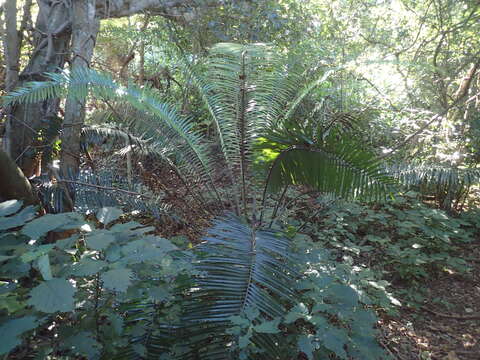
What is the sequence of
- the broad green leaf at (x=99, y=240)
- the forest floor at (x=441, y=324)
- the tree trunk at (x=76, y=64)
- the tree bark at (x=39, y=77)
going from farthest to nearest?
1. the tree bark at (x=39, y=77)
2. the tree trunk at (x=76, y=64)
3. the forest floor at (x=441, y=324)
4. the broad green leaf at (x=99, y=240)

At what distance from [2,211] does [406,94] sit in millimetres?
6603

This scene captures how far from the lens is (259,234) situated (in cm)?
210

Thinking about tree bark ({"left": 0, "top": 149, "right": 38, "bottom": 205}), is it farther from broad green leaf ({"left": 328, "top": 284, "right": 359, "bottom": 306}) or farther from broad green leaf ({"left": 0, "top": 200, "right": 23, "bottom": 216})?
broad green leaf ({"left": 328, "top": 284, "right": 359, "bottom": 306})

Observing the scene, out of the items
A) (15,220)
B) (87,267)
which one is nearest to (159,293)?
(87,267)

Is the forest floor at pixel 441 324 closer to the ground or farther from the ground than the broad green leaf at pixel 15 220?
closer to the ground

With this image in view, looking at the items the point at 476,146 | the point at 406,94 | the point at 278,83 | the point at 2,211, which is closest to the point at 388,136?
the point at 476,146

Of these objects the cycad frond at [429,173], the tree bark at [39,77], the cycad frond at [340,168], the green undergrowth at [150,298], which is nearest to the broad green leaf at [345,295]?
the green undergrowth at [150,298]

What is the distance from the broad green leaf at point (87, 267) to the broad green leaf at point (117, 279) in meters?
0.03

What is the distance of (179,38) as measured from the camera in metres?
5.45

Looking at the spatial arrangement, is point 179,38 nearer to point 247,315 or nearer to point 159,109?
point 159,109

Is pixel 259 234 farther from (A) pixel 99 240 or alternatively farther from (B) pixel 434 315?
(B) pixel 434 315

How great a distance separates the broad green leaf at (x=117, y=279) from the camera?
1.05 m

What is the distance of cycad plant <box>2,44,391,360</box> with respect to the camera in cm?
147

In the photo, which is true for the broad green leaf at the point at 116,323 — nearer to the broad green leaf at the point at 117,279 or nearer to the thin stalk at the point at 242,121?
the broad green leaf at the point at 117,279
